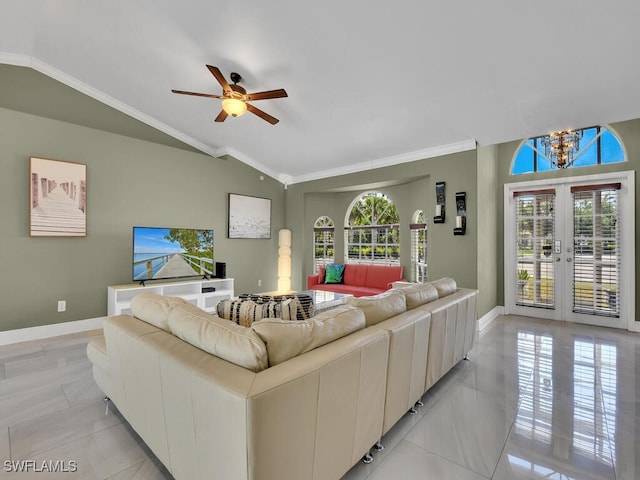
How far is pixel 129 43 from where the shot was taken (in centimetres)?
338

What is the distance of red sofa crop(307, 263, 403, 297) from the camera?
5.26 meters

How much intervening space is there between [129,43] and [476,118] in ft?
13.5

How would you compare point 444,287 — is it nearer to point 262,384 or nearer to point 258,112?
point 262,384

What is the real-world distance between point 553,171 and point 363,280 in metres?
3.45

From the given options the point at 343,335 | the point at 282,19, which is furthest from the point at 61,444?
the point at 282,19

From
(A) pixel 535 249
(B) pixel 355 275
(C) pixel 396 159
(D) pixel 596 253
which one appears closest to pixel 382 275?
(B) pixel 355 275

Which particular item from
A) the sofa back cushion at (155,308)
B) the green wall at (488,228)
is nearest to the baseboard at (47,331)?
the sofa back cushion at (155,308)

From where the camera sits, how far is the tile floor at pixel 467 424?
63.5 inches

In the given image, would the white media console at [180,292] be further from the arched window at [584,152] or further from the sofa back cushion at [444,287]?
the arched window at [584,152]

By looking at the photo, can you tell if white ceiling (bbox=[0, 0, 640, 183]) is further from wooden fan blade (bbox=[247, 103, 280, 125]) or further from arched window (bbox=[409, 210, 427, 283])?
arched window (bbox=[409, 210, 427, 283])

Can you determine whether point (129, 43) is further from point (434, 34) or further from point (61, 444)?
point (61, 444)

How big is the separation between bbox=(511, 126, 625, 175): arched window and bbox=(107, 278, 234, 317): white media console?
5.22m

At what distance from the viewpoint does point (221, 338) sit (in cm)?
125

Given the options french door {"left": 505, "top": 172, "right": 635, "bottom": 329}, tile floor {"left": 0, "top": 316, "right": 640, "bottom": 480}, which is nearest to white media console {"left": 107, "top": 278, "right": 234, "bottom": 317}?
tile floor {"left": 0, "top": 316, "right": 640, "bottom": 480}
